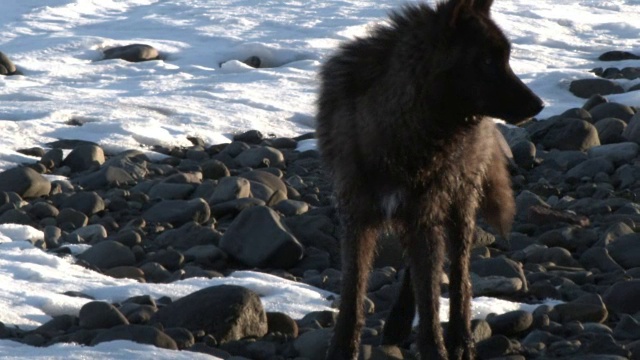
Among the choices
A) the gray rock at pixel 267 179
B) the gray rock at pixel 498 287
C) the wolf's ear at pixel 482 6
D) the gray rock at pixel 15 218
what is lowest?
the gray rock at pixel 15 218

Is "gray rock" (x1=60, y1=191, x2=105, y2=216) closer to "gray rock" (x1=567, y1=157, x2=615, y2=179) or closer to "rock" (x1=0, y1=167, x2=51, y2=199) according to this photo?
"rock" (x1=0, y1=167, x2=51, y2=199)

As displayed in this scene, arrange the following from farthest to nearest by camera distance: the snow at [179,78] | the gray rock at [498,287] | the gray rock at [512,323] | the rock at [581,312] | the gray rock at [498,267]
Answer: the gray rock at [498,267], the gray rock at [498,287], the snow at [179,78], the rock at [581,312], the gray rock at [512,323]

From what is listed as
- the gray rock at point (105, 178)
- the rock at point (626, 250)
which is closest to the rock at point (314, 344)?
the rock at point (626, 250)

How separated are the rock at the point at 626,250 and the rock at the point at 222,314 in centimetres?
305

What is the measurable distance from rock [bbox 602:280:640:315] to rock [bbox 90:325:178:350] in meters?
2.84

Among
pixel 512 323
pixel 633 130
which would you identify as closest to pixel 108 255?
pixel 512 323

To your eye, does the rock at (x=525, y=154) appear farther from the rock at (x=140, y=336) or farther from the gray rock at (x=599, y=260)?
the rock at (x=140, y=336)

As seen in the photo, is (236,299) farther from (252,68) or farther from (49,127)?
(252,68)

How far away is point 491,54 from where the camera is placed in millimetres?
5809

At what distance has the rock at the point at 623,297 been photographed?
7262 millimetres

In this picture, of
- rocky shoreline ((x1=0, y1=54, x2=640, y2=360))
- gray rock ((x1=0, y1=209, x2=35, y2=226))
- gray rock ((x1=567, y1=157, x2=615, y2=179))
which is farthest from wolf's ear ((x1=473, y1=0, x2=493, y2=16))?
gray rock ((x1=567, y1=157, x2=615, y2=179))

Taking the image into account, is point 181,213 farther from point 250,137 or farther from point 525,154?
point 525,154

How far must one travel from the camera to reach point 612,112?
13109 mm

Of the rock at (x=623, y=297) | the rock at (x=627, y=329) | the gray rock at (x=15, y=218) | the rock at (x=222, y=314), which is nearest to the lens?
the rock at (x=222, y=314)
